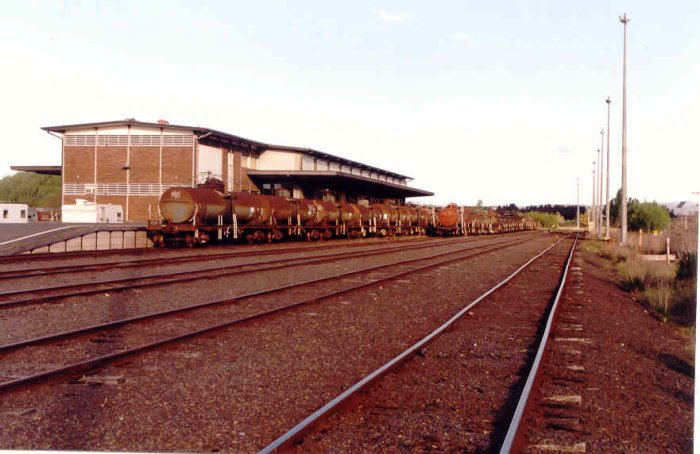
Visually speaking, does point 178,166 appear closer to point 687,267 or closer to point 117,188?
point 117,188

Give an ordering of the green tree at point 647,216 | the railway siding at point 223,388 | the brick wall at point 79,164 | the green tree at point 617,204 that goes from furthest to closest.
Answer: the green tree at point 617,204
the green tree at point 647,216
the brick wall at point 79,164
the railway siding at point 223,388

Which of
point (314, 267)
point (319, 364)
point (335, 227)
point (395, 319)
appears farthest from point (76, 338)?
point (335, 227)

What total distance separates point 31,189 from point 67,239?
6648 cm

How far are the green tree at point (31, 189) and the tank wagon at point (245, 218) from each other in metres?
51.8

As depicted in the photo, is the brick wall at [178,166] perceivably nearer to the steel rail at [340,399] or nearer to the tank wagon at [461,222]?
the tank wagon at [461,222]

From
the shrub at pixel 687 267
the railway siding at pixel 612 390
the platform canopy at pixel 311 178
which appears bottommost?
the railway siding at pixel 612 390

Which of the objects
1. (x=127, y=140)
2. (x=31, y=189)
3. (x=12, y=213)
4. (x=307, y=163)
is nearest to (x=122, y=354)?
(x=12, y=213)

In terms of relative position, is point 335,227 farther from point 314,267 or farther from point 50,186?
point 50,186

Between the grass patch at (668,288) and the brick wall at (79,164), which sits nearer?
the grass patch at (668,288)

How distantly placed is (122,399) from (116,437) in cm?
87

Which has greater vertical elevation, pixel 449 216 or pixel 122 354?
pixel 449 216

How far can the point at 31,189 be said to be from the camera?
8144cm

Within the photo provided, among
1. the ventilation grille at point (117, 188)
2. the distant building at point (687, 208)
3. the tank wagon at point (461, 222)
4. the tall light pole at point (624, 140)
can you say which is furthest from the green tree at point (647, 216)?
the ventilation grille at point (117, 188)

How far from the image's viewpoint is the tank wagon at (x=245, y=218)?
25938 millimetres
